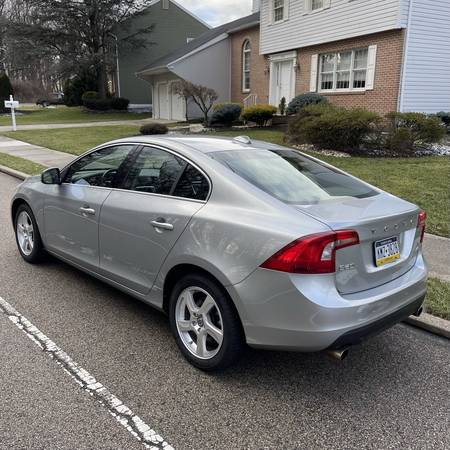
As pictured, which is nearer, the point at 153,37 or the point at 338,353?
the point at 338,353

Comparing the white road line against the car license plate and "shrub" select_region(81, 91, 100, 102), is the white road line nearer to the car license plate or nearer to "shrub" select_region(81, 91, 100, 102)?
the car license plate

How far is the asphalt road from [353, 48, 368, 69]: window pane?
15.4m

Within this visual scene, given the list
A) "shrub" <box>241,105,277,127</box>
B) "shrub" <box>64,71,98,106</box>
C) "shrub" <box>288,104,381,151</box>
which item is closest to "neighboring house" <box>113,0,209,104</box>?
"shrub" <box>64,71,98,106</box>

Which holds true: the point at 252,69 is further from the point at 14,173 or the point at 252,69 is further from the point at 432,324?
the point at 432,324

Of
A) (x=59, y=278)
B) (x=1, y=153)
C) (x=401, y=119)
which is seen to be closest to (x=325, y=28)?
(x=401, y=119)

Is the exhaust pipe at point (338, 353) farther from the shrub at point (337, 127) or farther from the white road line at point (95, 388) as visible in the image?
the shrub at point (337, 127)

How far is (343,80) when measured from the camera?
59.6ft

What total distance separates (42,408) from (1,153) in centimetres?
1388

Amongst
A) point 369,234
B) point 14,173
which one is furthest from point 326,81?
point 369,234

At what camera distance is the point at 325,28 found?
18250mm

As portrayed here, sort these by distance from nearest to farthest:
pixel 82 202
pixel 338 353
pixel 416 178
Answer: pixel 338 353, pixel 82 202, pixel 416 178

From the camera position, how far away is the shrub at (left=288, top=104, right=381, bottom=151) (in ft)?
39.2

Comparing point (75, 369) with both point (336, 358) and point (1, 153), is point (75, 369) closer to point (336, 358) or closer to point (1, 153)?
point (336, 358)

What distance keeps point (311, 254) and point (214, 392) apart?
43.3 inches
